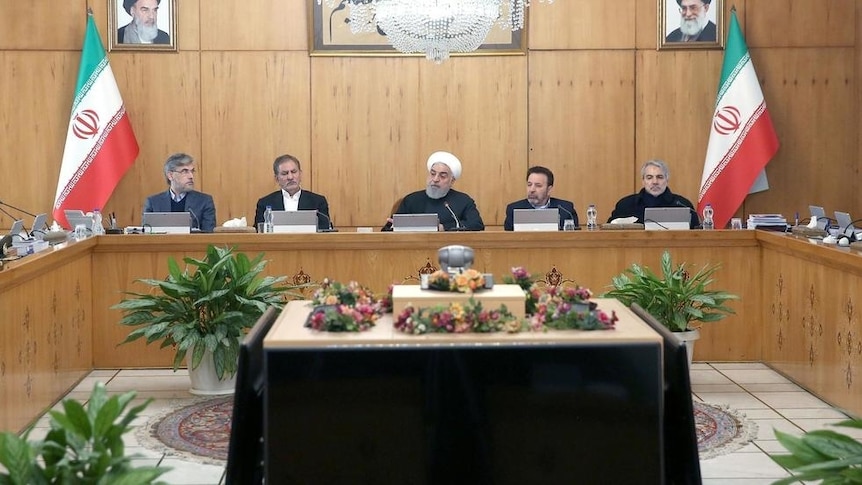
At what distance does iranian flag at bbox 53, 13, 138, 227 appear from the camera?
869 centimetres

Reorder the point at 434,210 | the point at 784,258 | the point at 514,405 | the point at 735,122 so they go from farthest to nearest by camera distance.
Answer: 1. the point at 735,122
2. the point at 434,210
3. the point at 784,258
4. the point at 514,405

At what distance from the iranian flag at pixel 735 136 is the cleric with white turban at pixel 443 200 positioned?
203 centimetres

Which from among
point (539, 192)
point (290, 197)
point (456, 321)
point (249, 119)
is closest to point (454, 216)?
point (539, 192)

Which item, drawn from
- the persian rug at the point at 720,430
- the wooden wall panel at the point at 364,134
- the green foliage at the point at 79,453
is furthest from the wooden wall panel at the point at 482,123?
the green foliage at the point at 79,453

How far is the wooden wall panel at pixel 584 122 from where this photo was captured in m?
9.11

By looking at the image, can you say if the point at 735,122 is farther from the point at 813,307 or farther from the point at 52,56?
the point at 52,56

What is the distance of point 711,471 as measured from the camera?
4.87m

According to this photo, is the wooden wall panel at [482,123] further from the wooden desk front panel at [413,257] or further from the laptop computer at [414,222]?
the wooden desk front panel at [413,257]

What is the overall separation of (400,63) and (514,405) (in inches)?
229

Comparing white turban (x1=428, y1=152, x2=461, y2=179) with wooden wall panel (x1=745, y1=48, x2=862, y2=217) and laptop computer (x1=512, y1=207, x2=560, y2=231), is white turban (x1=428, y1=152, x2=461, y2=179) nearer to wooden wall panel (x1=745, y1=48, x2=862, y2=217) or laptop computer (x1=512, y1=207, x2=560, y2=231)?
laptop computer (x1=512, y1=207, x2=560, y2=231)

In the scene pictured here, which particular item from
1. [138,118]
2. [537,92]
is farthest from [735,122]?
[138,118]

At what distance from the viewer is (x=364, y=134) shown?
9102 millimetres

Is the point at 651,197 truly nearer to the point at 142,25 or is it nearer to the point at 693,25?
the point at 693,25

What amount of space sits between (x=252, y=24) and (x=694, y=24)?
134 inches
